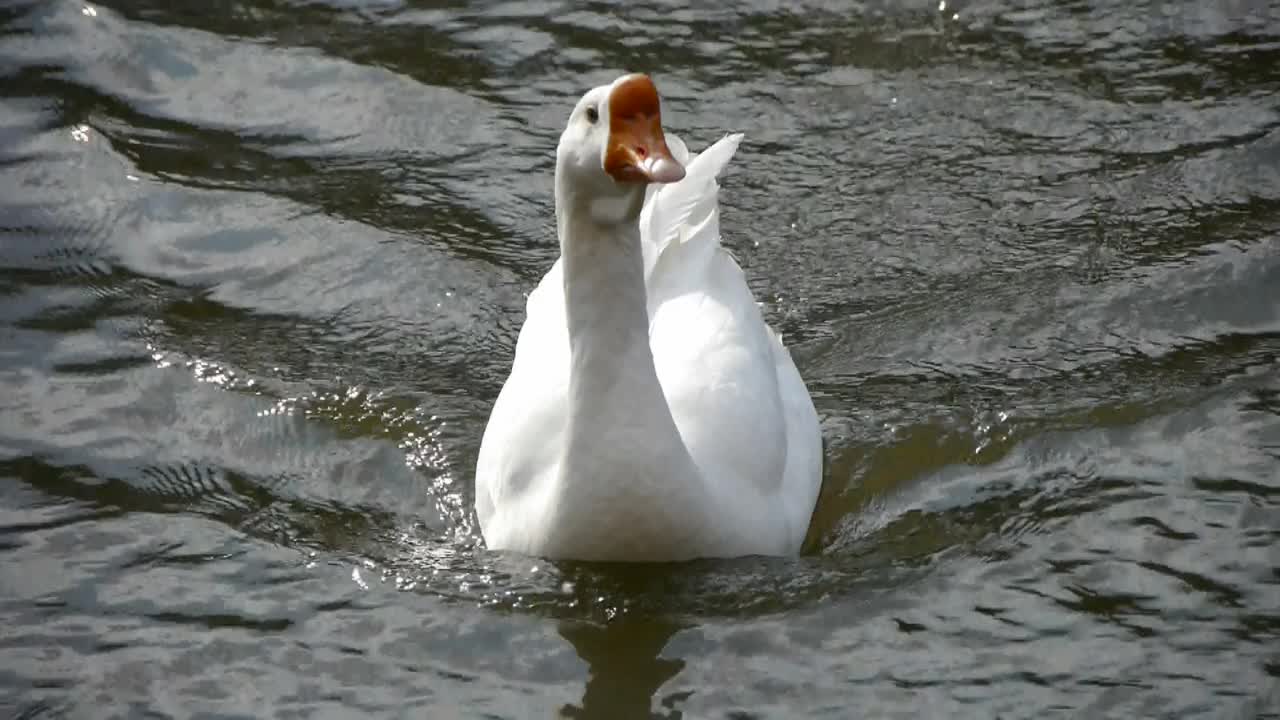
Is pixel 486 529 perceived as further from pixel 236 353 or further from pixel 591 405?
pixel 236 353

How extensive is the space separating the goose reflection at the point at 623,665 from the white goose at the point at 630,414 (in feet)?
0.79

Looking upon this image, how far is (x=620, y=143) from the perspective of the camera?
16.9 feet

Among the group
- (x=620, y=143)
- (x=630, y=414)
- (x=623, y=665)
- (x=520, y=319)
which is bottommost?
(x=623, y=665)

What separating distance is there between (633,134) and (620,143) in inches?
2.0

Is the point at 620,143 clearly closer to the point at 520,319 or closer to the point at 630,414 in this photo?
the point at 630,414

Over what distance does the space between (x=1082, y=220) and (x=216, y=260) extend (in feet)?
12.6

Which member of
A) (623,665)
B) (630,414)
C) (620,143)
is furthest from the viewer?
(630,414)

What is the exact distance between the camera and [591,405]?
558 cm

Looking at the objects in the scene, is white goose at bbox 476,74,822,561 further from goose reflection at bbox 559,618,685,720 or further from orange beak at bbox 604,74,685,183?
goose reflection at bbox 559,618,685,720

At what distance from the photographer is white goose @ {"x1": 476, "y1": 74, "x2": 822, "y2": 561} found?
17.4 feet

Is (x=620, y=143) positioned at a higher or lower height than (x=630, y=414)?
higher

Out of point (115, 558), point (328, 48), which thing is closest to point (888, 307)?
point (115, 558)

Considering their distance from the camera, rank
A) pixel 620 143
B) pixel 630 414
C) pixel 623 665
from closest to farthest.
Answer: pixel 620 143, pixel 623 665, pixel 630 414

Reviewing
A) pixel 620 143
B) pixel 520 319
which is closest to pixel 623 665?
pixel 620 143
